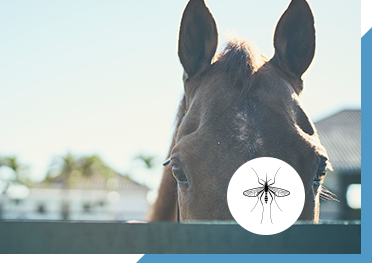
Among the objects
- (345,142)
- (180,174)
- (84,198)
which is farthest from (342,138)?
(84,198)

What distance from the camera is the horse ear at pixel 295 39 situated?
1.76 meters

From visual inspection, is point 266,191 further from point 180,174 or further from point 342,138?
point 342,138

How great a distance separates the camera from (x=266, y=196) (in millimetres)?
1388

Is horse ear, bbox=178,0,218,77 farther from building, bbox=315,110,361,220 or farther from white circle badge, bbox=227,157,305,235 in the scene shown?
building, bbox=315,110,361,220

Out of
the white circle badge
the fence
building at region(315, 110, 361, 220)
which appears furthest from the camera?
building at region(315, 110, 361, 220)

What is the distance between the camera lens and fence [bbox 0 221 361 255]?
3.79 ft

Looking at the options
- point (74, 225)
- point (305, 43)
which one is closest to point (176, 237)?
point (74, 225)

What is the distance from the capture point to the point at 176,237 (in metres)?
1.20

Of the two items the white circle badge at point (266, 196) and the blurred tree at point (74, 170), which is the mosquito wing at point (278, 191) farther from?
the blurred tree at point (74, 170)

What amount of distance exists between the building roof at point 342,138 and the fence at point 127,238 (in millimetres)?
2416

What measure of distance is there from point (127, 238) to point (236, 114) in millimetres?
745

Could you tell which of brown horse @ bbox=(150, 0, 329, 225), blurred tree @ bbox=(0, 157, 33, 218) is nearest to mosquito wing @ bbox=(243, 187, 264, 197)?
brown horse @ bbox=(150, 0, 329, 225)

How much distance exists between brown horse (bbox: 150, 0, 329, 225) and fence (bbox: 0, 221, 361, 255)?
15cm

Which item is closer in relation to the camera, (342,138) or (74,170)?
(342,138)
